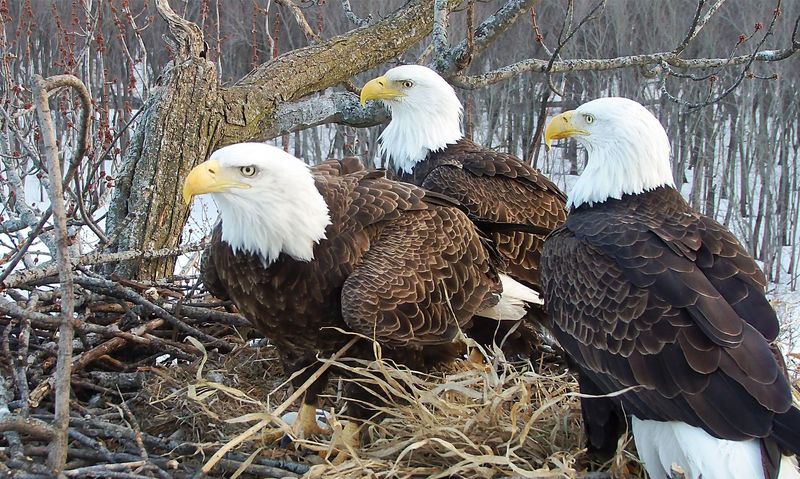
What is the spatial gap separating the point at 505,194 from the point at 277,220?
5.38 ft

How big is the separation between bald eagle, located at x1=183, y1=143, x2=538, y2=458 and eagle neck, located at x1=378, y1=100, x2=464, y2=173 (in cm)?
95

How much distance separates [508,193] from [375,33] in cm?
146

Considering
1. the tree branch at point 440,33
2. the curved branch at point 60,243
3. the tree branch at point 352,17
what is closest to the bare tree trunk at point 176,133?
the tree branch at point 352,17

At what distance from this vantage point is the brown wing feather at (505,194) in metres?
4.03

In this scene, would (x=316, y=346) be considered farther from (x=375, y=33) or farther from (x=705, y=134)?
(x=705, y=134)

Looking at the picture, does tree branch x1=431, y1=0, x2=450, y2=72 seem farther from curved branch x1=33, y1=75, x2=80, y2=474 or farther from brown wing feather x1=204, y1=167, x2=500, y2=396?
curved branch x1=33, y1=75, x2=80, y2=474

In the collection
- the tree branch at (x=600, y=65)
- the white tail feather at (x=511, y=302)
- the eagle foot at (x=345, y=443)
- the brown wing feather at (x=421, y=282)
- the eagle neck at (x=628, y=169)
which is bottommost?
the eagle foot at (x=345, y=443)

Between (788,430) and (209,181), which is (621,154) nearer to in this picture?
(788,430)

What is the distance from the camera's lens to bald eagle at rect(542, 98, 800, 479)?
8.14 feet

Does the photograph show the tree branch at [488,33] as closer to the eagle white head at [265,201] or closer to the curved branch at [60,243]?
the eagle white head at [265,201]

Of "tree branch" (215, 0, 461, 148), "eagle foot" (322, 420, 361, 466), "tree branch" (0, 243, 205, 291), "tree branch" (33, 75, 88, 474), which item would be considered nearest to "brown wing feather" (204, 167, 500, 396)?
"eagle foot" (322, 420, 361, 466)

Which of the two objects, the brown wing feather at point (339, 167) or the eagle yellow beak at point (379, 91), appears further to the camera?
the eagle yellow beak at point (379, 91)

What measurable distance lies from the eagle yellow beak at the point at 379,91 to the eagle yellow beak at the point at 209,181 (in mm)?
1693

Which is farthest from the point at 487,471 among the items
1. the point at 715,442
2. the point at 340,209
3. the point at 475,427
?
the point at 340,209
